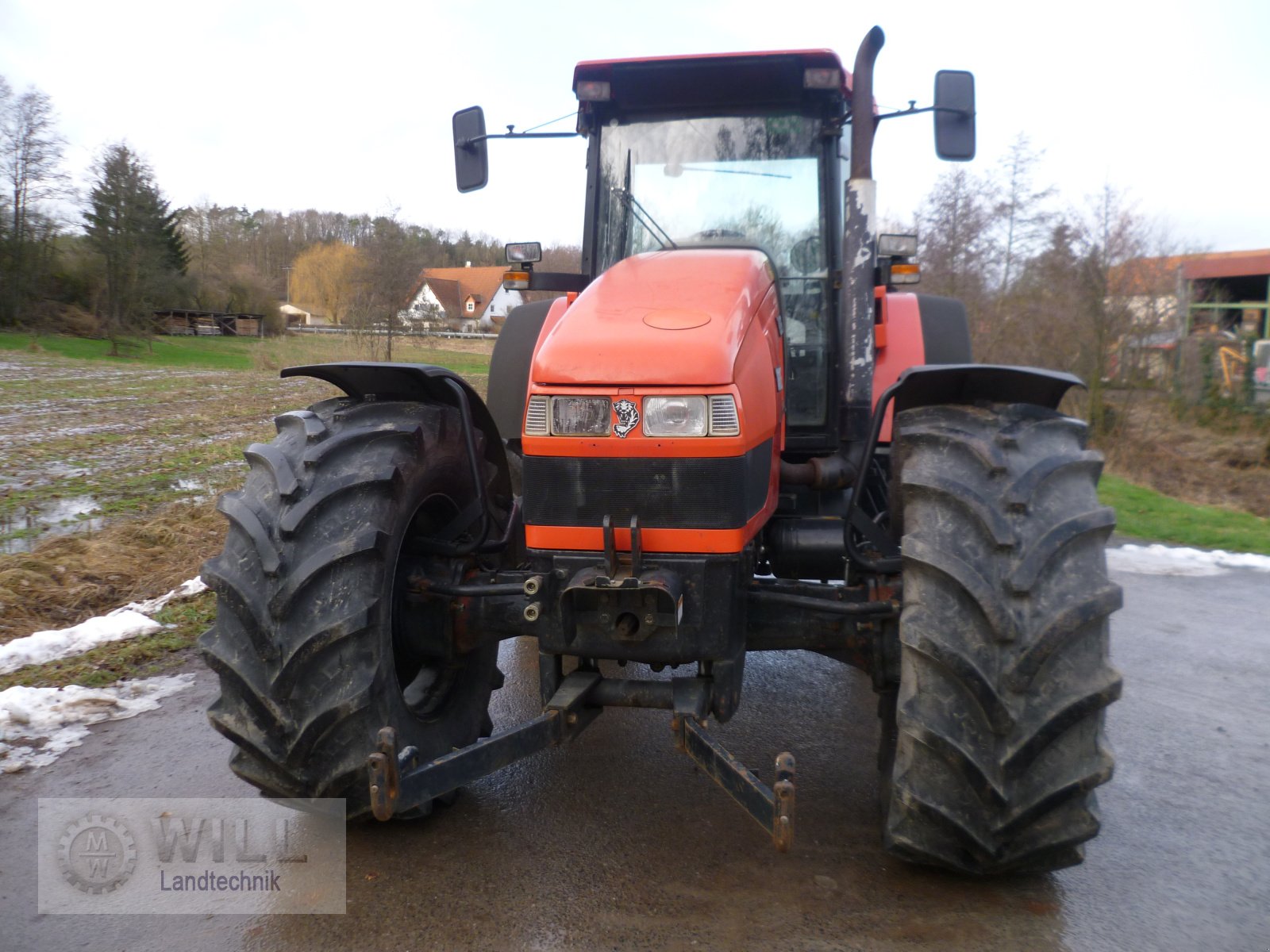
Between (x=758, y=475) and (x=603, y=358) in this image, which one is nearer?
(x=603, y=358)

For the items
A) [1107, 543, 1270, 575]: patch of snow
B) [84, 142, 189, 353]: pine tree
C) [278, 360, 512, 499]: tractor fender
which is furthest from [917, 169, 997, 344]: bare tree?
[84, 142, 189, 353]: pine tree

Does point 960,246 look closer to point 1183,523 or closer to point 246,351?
point 1183,523

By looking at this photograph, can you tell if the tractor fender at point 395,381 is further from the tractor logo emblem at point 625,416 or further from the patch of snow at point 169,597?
the patch of snow at point 169,597

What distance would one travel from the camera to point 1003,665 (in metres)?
2.62

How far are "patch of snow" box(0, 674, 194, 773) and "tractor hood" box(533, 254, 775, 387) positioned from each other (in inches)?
103

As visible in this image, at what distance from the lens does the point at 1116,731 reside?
4.30 metres

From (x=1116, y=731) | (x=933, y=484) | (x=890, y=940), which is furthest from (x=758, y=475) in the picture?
(x=1116, y=731)

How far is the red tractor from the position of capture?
2660mm

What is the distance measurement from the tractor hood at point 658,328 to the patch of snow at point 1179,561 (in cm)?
548

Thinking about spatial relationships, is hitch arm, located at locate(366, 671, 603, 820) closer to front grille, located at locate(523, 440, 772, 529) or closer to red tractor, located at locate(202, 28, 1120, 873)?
red tractor, located at locate(202, 28, 1120, 873)

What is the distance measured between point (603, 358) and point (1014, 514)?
1205 millimetres

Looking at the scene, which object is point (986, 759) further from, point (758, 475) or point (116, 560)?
point (116, 560)

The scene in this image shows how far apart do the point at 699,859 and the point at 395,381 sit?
1848 millimetres

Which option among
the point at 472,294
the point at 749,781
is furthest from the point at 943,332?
the point at 472,294
